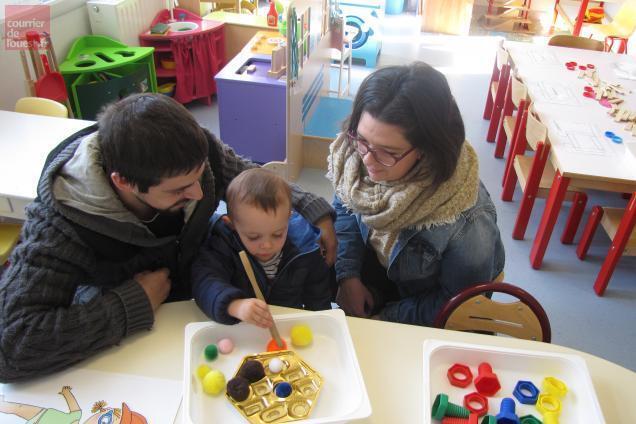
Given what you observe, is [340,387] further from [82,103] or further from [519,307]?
[82,103]

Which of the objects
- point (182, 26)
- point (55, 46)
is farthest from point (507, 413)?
point (182, 26)

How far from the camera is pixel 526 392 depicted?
2.94 ft

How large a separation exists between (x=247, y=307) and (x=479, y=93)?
3.50 m

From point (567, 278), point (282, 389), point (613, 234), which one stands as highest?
point (282, 389)

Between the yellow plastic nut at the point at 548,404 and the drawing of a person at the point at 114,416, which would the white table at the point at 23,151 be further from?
the yellow plastic nut at the point at 548,404

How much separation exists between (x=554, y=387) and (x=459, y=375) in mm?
161

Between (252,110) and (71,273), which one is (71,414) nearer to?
(71,273)

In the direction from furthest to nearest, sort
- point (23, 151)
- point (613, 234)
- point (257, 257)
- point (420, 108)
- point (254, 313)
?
point (613, 234) → point (23, 151) → point (257, 257) → point (420, 108) → point (254, 313)

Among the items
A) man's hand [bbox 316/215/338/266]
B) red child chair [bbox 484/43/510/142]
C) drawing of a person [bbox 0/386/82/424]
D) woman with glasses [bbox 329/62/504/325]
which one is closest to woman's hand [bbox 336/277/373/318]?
woman with glasses [bbox 329/62/504/325]

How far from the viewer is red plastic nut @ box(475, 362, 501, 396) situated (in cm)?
89

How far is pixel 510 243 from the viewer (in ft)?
8.12

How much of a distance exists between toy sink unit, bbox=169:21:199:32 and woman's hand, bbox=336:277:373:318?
2.60 m

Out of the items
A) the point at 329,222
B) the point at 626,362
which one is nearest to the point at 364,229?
the point at 329,222

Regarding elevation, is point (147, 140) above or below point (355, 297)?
above
